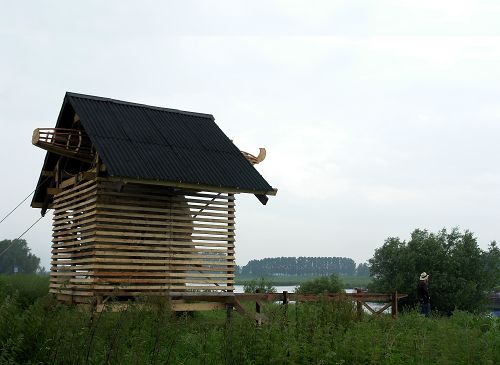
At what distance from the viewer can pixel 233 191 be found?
65.1 ft

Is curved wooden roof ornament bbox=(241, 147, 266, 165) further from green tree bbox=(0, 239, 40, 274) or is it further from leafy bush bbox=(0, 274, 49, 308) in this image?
green tree bbox=(0, 239, 40, 274)

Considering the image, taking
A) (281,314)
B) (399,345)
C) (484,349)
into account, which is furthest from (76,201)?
(484,349)

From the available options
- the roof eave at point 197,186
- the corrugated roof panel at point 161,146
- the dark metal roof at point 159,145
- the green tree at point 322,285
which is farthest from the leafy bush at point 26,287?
the green tree at point 322,285

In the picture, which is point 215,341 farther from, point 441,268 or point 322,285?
point 441,268

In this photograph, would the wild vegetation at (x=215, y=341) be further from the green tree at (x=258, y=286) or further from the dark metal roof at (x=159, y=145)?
Answer: the green tree at (x=258, y=286)

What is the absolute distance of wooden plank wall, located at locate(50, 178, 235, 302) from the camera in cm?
1845

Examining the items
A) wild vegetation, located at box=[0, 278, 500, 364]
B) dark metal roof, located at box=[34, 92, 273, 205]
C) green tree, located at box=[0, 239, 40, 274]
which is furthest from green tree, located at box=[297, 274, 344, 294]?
green tree, located at box=[0, 239, 40, 274]

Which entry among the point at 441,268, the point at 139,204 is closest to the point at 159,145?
the point at 139,204

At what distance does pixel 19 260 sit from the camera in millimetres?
123875

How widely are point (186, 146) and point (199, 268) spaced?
13.4 ft

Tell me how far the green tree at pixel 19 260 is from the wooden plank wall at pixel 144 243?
340ft

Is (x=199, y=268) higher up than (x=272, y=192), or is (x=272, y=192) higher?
(x=272, y=192)

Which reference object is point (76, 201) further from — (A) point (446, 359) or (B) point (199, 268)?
(A) point (446, 359)

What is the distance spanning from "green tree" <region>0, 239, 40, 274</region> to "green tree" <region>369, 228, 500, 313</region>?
90.4 m
